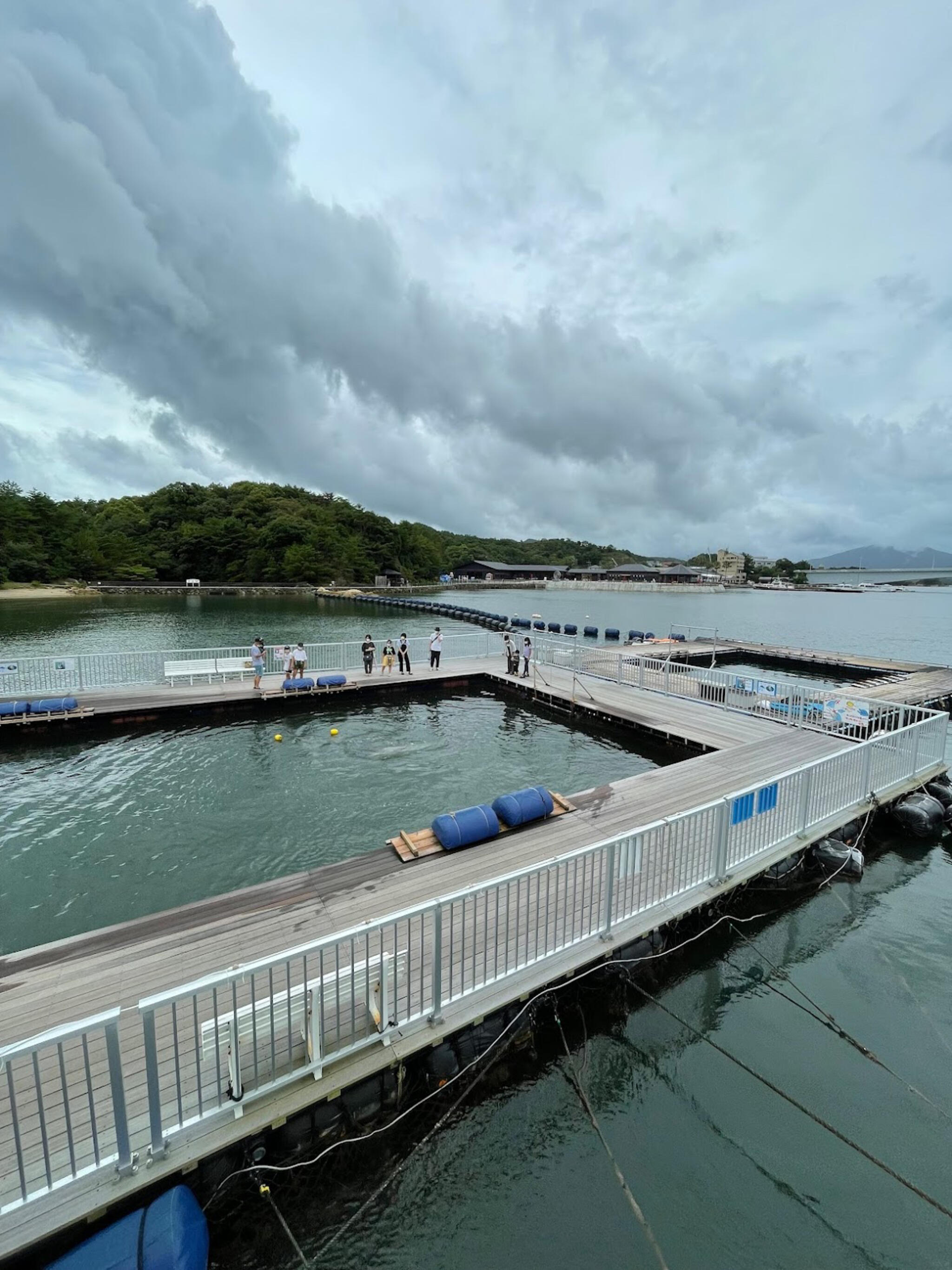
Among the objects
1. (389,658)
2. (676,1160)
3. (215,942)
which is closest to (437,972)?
(676,1160)

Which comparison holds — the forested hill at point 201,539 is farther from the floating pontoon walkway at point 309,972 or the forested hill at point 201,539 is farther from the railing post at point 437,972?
the railing post at point 437,972

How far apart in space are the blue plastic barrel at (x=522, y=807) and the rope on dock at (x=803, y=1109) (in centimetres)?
254

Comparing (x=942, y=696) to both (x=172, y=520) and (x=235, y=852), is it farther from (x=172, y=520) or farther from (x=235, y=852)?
(x=172, y=520)

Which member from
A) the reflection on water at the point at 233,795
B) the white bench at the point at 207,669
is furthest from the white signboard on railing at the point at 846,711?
the white bench at the point at 207,669

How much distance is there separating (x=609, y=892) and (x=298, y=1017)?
3.03 meters

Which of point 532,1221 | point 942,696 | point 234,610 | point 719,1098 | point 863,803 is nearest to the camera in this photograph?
point 532,1221

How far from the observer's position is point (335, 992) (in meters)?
4.20

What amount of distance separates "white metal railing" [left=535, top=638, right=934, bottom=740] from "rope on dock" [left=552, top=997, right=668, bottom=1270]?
10.0 meters

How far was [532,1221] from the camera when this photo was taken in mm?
3803

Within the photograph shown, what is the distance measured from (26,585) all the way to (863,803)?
92.3 meters

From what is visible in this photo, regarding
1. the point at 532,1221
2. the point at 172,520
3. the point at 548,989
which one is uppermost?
Result: the point at 172,520

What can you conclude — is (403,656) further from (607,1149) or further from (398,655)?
(607,1149)

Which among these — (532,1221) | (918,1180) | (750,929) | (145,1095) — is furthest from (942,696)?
(145,1095)

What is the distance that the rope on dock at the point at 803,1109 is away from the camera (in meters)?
3.98
